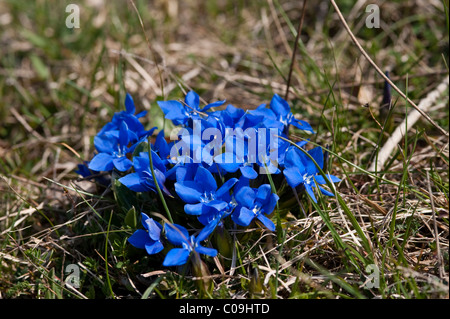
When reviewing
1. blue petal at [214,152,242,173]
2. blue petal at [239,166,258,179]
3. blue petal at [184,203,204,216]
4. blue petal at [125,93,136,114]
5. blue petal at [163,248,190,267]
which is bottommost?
blue petal at [163,248,190,267]

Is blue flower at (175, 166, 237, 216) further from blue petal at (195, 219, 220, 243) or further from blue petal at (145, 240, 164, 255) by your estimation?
blue petal at (145, 240, 164, 255)

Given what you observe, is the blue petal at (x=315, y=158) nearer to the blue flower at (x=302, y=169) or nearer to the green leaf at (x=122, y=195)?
the blue flower at (x=302, y=169)

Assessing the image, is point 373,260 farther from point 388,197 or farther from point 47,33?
point 47,33

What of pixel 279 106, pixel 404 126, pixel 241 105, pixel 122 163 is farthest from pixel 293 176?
pixel 241 105

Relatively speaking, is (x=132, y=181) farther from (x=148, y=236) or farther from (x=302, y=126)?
(x=302, y=126)

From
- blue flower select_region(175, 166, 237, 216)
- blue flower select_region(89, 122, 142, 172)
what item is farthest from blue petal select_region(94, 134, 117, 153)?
blue flower select_region(175, 166, 237, 216)

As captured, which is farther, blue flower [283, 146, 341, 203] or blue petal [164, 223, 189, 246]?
blue flower [283, 146, 341, 203]
